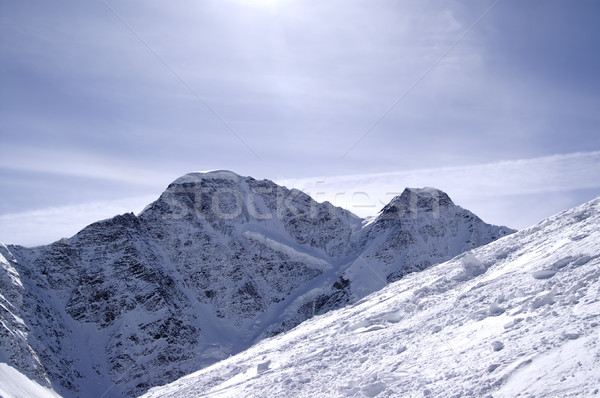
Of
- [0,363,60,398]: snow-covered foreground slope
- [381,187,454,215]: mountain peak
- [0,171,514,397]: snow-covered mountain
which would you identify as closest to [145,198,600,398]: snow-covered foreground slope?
[0,363,60,398]: snow-covered foreground slope

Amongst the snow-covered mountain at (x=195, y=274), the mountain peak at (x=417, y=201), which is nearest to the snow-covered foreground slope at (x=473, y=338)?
the snow-covered mountain at (x=195, y=274)

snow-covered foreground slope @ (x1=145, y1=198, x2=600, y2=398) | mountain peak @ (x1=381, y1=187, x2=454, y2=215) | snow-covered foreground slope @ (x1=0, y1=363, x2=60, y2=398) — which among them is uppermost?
mountain peak @ (x1=381, y1=187, x2=454, y2=215)

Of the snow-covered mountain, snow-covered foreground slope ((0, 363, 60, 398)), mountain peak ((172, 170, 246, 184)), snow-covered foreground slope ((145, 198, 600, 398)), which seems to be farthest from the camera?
mountain peak ((172, 170, 246, 184))

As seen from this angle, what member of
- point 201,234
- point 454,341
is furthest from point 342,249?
point 454,341

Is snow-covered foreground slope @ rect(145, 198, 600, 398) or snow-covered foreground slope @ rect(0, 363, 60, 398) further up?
snow-covered foreground slope @ rect(145, 198, 600, 398)

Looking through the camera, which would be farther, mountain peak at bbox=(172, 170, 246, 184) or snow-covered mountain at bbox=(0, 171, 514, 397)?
mountain peak at bbox=(172, 170, 246, 184)

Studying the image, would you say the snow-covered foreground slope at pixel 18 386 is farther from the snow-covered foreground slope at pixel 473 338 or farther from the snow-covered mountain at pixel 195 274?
the snow-covered foreground slope at pixel 473 338

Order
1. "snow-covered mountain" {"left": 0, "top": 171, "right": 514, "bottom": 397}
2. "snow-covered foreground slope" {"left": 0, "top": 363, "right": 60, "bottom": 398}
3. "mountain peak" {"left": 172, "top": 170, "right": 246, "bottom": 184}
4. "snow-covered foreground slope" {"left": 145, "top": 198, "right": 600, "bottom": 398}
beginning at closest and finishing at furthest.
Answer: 1. "snow-covered foreground slope" {"left": 145, "top": 198, "right": 600, "bottom": 398}
2. "snow-covered foreground slope" {"left": 0, "top": 363, "right": 60, "bottom": 398}
3. "snow-covered mountain" {"left": 0, "top": 171, "right": 514, "bottom": 397}
4. "mountain peak" {"left": 172, "top": 170, "right": 246, "bottom": 184}

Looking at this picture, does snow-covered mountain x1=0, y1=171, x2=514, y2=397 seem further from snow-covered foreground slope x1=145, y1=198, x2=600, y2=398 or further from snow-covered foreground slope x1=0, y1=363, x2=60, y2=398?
snow-covered foreground slope x1=145, y1=198, x2=600, y2=398

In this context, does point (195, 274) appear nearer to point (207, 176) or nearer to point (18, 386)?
point (207, 176)
